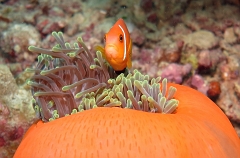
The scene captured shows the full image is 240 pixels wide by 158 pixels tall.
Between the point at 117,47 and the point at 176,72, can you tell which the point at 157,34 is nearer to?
the point at 176,72

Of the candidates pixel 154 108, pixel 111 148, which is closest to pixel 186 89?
pixel 154 108

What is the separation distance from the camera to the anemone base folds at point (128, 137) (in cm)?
88

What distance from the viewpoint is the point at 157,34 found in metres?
2.22

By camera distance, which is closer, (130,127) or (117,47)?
(130,127)

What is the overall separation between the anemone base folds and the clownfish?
0.45m

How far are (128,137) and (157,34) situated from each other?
1.48 m

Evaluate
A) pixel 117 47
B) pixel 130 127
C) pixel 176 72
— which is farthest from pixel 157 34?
pixel 130 127

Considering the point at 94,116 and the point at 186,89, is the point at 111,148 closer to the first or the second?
the point at 94,116

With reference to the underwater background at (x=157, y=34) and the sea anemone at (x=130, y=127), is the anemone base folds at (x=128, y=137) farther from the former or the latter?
the underwater background at (x=157, y=34)

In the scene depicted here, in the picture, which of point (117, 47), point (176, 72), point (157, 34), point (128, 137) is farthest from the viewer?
point (157, 34)

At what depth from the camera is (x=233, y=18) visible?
7.26ft

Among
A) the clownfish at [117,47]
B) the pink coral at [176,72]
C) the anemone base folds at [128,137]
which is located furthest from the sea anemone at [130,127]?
the pink coral at [176,72]

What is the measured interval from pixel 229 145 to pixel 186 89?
1.34 feet

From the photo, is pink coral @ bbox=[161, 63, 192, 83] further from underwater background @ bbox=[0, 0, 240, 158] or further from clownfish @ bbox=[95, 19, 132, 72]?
clownfish @ bbox=[95, 19, 132, 72]
